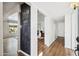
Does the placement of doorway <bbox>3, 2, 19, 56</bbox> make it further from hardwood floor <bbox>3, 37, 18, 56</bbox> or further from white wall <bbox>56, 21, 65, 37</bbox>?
white wall <bbox>56, 21, 65, 37</bbox>

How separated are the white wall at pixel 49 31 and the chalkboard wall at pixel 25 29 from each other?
0.22m

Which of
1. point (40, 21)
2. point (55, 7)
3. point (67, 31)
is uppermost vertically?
point (55, 7)

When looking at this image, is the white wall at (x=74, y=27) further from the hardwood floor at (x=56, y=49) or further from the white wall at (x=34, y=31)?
the white wall at (x=34, y=31)

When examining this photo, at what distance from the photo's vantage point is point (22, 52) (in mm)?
1465

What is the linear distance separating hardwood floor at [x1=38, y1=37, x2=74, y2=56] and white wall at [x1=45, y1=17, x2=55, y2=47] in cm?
5

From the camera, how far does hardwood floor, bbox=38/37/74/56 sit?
1440 mm

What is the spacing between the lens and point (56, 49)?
1466 mm

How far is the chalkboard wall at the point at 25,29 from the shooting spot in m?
1.47

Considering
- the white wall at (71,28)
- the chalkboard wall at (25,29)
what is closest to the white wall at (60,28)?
the white wall at (71,28)

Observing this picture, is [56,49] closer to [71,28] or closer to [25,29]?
[71,28]

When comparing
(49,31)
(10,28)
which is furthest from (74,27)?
(10,28)

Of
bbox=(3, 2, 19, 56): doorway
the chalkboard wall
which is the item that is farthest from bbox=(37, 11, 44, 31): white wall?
bbox=(3, 2, 19, 56): doorway

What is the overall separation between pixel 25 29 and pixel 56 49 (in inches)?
17.4

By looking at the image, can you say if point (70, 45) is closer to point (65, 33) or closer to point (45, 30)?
point (65, 33)
